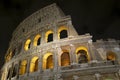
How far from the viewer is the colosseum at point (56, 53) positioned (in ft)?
50.9

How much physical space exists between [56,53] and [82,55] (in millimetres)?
3236

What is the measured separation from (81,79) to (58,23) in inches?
322

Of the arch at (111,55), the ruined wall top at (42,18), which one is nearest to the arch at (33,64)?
the ruined wall top at (42,18)

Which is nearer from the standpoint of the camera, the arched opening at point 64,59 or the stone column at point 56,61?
the stone column at point 56,61

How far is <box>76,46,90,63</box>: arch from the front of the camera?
17.7m

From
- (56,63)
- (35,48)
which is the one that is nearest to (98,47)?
(56,63)

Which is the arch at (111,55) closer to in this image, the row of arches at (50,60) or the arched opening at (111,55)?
the arched opening at (111,55)

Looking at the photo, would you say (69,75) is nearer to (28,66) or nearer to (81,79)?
(81,79)

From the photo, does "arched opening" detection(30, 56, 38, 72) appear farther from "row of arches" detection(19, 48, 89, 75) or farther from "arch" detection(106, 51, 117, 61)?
"arch" detection(106, 51, 117, 61)

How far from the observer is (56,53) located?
17672 millimetres

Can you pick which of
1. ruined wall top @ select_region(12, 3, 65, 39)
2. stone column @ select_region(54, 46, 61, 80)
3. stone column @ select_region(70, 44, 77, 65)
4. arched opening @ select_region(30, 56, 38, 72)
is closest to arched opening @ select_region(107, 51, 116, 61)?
stone column @ select_region(70, 44, 77, 65)

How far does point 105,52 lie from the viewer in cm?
2067

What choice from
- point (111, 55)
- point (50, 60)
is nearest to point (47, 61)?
point (50, 60)

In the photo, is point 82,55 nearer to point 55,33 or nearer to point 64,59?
point 64,59
